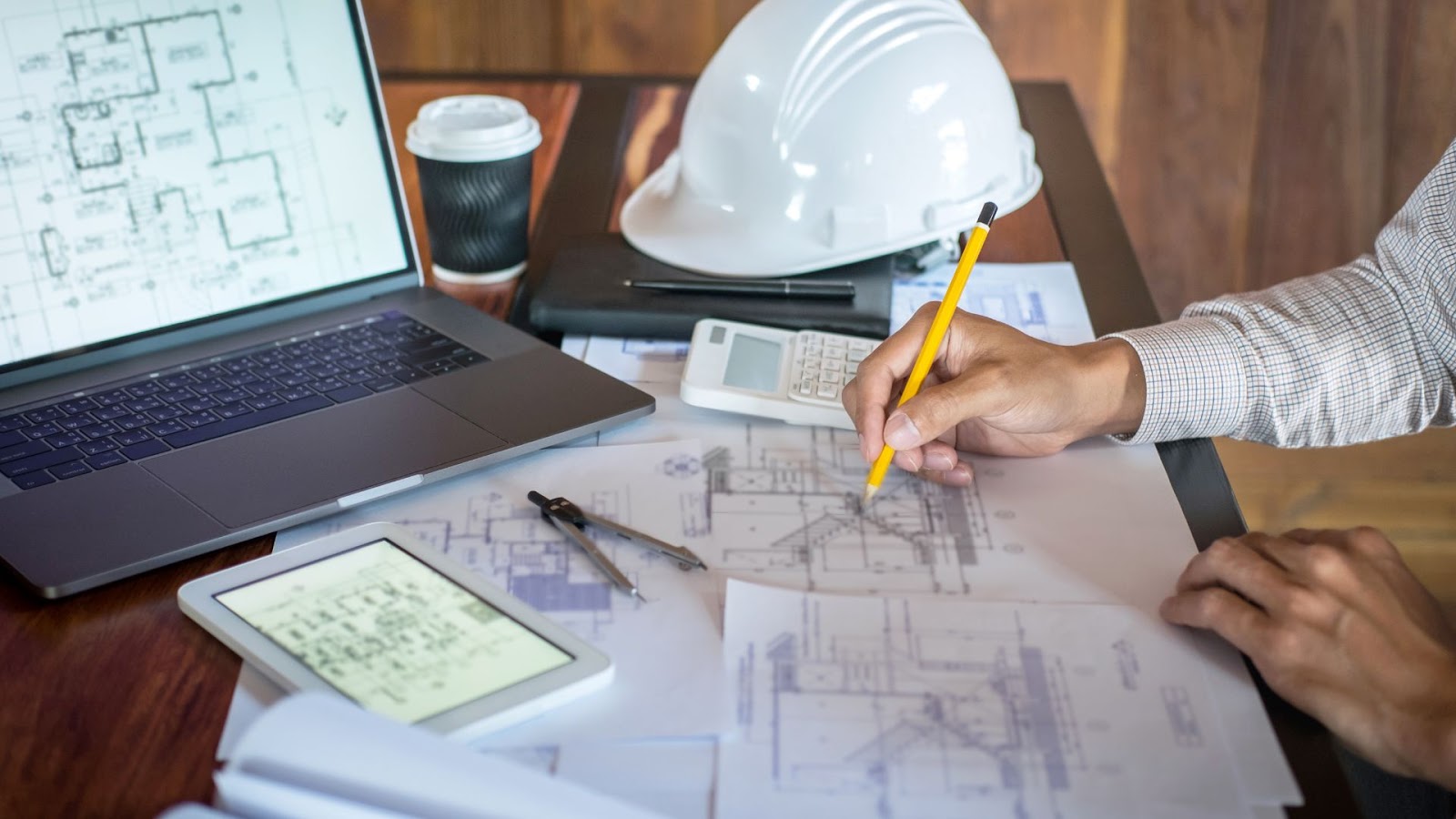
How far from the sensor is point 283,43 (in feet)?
3.14

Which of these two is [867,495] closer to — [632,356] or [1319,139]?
[632,356]

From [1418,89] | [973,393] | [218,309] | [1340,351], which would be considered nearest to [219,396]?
[218,309]

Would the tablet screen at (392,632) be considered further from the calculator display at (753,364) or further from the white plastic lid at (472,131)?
the white plastic lid at (472,131)

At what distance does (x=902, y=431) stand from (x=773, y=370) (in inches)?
6.9

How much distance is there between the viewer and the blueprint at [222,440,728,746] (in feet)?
2.04

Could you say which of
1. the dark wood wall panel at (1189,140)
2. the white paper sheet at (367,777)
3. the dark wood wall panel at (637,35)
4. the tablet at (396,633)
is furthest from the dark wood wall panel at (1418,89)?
the white paper sheet at (367,777)

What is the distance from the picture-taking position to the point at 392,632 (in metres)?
0.66

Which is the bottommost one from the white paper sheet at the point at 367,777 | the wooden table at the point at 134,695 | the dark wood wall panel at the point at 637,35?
the dark wood wall panel at the point at 637,35

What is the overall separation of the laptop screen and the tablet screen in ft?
1.00

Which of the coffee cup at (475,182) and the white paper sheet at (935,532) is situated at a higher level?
the coffee cup at (475,182)

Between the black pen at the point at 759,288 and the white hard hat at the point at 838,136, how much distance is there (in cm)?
2

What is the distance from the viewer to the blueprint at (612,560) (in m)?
0.62

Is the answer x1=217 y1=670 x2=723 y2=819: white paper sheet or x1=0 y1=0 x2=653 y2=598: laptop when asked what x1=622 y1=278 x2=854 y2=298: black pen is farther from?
x1=217 y1=670 x2=723 y2=819: white paper sheet

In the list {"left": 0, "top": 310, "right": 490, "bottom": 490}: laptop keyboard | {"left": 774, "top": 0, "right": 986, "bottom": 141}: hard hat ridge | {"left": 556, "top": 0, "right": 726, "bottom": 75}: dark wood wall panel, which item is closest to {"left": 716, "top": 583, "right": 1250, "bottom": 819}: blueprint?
{"left": 0, "top": 310, "right": 490, "bottom": 490}: laptop keyboard
